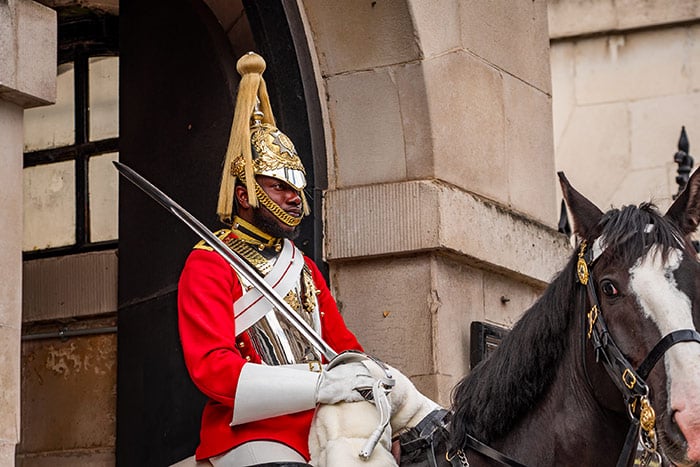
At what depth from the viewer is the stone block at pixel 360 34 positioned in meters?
7.91

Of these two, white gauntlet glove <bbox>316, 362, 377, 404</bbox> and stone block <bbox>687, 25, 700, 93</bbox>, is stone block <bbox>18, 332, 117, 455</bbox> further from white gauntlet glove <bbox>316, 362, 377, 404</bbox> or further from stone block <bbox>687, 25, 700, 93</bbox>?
stone block <bbox>687, 25, 700, 93</bbox>

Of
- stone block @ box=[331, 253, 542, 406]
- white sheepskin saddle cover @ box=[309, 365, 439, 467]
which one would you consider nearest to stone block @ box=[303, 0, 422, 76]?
stone block @ box=[331, 253, 542, 406]

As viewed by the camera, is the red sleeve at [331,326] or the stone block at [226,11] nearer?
the red sleeve at [331,326]

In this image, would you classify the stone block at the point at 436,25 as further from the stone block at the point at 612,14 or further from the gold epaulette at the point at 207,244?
the stone block at the point at 612,14

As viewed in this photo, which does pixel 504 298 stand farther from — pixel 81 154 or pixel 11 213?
pixel 11 213

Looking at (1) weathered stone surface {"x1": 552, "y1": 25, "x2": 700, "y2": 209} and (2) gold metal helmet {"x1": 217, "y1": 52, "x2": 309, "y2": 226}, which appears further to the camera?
(1) weathered stone surface {"x1": 552, "y1": 25, "x2": 700, "y2": 209}

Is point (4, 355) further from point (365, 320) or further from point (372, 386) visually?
point (365, 320)

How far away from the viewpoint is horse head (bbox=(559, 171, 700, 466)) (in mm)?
4797

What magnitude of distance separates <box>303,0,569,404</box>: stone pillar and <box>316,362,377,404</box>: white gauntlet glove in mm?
2112

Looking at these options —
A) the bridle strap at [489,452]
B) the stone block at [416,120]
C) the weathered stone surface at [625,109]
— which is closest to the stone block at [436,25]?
the stone block at [416,120]

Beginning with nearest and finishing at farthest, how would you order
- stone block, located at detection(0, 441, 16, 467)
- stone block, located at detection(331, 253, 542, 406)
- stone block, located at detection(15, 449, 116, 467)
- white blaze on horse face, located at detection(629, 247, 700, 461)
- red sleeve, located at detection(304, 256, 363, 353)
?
white blaze on horse face, located at detection(629, 247, 700, 461), stone block, located at detection(0, 441, 16, 467), red sleeve, located at detection(304, 256, 363, 353), stone block, located at detection(331, 253, 542, 406), stone block, located at detection(15, 449, 116, 467)

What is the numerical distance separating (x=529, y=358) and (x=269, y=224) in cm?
116

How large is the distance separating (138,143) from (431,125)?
148 centimetres

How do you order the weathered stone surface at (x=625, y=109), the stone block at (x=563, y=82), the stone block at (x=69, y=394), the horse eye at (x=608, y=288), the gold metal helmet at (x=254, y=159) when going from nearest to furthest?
1. the horse eye at (x=608, y=288)
2. the gold metal helmet at (x=254, y=159)
3. the stone block at (x=69, y=394)
4. the weathered stone surface at (x=625, y=109)
5. the stone block at (x=563, y=82)
